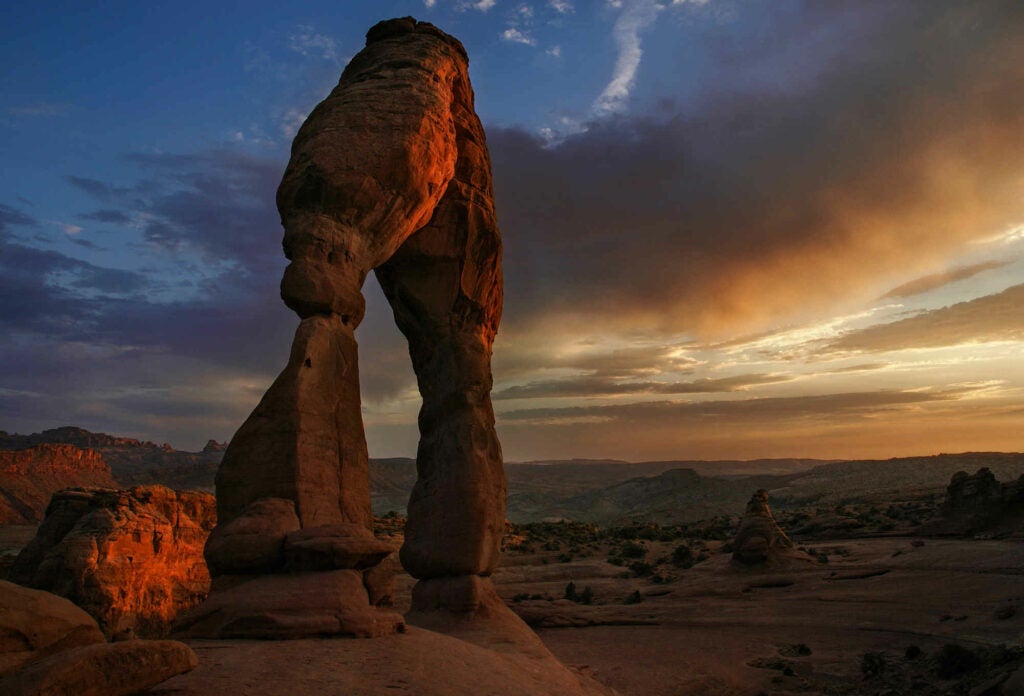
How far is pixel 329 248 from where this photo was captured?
10.3 meters

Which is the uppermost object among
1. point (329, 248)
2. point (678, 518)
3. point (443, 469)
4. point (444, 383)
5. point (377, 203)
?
point (377, 203)

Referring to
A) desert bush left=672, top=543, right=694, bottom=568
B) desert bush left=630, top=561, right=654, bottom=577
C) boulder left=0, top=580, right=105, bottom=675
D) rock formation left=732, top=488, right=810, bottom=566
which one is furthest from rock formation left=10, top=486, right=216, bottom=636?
rock formation left=732, top=488, right=810, bottom=566

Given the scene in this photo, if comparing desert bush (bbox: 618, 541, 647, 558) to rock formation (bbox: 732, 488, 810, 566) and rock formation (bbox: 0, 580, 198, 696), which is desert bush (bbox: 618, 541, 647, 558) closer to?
rock formation (bbox: 732, 488, 810, 566)

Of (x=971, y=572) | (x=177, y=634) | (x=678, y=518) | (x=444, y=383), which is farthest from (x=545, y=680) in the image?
(x=678, y=518)

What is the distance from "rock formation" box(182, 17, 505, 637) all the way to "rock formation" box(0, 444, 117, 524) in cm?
4986

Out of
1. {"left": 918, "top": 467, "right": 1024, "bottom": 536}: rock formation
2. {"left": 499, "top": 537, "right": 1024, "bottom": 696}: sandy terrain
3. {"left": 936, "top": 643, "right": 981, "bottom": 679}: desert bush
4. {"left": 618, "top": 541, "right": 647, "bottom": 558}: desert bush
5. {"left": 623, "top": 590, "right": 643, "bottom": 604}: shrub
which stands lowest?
{"left": 618, "top": 541, "right": 647, "bottom": 558}: desert bush

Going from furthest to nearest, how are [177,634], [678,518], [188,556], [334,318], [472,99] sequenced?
[678,518]
[188,556]
[472,99]
[334,318]
[177,634]

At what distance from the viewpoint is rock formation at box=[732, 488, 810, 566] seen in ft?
75.4

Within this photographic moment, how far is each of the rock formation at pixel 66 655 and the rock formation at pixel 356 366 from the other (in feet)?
6.80

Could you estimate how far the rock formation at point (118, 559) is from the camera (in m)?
14.9

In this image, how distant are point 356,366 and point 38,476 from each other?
7157cm

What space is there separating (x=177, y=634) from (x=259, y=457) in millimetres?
2419

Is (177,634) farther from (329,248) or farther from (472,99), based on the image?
(472,99)

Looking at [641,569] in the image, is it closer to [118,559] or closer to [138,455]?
[118,559]
